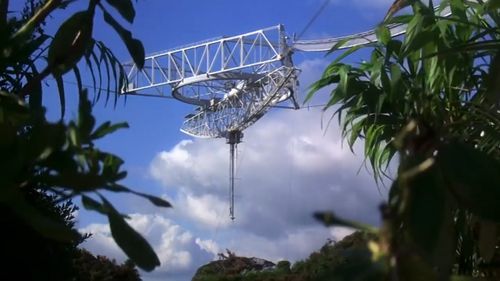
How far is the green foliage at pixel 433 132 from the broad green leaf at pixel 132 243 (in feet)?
2.32

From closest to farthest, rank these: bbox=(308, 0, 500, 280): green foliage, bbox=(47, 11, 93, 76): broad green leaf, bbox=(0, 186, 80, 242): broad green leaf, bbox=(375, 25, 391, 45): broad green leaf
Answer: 1. bbox=(308, 0, 500, 280): green foliage
2. bbox=(0, 186, 80, 242): broad green leaf
3. bbox=(47, 11, 93, 76): broad green leaf
4. bbox=(375, 25, 391, 45): broad green leaf

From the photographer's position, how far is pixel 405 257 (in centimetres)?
201

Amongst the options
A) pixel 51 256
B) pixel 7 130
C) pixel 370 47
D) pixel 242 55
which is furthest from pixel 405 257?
pixel 242 55

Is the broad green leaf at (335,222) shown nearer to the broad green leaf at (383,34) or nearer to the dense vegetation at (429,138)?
the dense vegetation at (429,138)

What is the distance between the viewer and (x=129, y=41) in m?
4.01

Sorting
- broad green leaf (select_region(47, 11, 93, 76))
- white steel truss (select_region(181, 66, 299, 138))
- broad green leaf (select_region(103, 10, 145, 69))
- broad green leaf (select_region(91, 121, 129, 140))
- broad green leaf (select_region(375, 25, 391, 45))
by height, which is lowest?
broad green leaf (select_region(91, 121, 129, 140))

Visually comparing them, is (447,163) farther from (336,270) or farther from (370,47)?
(370,47)

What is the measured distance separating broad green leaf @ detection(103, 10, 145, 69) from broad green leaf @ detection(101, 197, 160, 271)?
1.39 meters

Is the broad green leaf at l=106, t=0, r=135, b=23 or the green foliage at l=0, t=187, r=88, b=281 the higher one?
the broad green leaf at l=106, t=0, r=135, b=23

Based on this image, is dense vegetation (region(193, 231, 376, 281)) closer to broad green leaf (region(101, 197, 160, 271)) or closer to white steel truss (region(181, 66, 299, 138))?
broad green leaf (region(101, 197, 160, 271))

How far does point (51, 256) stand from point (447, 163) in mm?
1604

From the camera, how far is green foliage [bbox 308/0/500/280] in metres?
2.06

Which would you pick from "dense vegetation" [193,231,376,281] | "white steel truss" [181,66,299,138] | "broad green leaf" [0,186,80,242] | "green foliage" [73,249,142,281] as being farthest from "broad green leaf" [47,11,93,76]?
"white steel truss" [181,66,299,138]

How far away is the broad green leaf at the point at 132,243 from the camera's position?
2.61m
